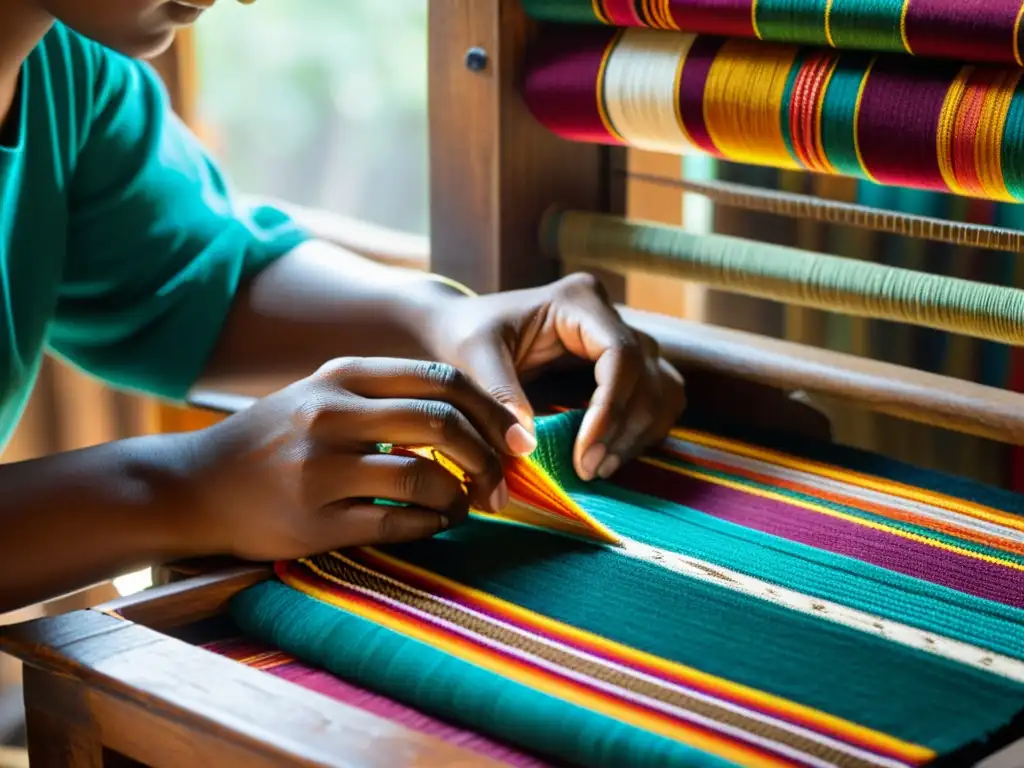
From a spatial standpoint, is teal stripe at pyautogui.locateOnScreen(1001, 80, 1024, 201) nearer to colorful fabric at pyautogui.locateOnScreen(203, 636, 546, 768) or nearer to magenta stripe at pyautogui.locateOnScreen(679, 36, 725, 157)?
magenta stripe at pyautogui.locateOnScreen(679, 36, 725, 157)

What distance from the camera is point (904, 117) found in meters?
0.81

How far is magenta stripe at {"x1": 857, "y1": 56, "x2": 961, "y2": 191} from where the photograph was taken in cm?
80

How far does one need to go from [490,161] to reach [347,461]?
391 millimetres

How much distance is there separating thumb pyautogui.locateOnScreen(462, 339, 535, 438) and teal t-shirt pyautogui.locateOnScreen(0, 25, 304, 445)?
0.84 feet

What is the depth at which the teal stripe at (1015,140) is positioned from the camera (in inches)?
30.1

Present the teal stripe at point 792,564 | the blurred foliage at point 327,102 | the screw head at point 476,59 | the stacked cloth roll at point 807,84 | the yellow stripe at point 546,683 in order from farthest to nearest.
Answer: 1. the blurred foliage at point 327,102
2. the screw head at point 476,59
3. the stacked cloth roll at point 807,84
4. the teal stripe at point 792,564
5. the yellow stripe at point 546,683

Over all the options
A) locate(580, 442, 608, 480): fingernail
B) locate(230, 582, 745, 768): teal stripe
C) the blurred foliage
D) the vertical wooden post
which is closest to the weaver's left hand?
locate(580, 442, 608, 480): fingernail

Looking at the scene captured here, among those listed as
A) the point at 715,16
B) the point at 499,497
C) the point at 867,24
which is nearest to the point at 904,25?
the point at 867,24

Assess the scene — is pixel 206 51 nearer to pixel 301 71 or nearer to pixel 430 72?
pixel 301 71

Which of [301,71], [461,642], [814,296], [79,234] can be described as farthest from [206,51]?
[461,642]

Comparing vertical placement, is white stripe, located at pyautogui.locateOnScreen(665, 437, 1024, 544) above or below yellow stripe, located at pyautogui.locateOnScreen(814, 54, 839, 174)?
below

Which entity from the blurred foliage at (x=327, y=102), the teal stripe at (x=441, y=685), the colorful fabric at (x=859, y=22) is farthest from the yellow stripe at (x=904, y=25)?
the blurred foliage at (x=327, y=102)

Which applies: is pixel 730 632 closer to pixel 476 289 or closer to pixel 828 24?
pixel 828 24

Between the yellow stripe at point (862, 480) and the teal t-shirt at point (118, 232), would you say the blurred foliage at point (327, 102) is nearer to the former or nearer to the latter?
the teal t-shirt at point (118, 232)
